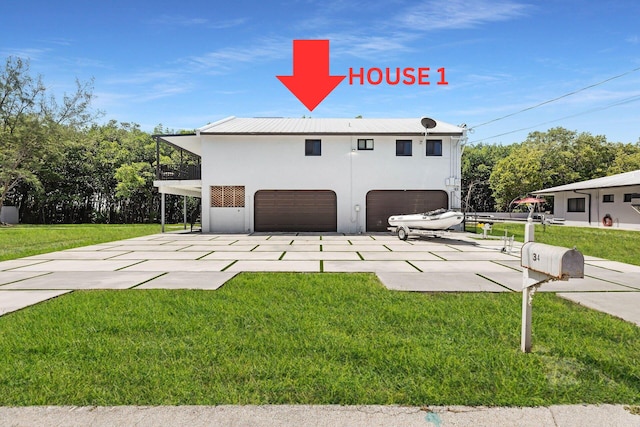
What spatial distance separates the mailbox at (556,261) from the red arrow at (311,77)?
415 inches

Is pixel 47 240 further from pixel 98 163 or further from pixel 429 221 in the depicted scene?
pixel 98 163

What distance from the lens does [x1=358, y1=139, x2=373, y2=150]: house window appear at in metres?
18.8

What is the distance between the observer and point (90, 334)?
370 cm

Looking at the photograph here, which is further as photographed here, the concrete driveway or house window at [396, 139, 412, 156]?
house window at [396, 139, 412, 156]

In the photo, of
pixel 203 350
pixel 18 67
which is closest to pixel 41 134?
pixel 18 67

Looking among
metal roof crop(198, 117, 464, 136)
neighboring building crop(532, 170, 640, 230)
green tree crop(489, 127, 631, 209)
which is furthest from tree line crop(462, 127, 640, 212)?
metal roof crop(198, 117, 464, 136)

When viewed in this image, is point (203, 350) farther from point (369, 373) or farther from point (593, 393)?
point (593, 393)

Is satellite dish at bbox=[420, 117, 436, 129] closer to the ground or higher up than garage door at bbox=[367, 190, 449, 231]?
higher up

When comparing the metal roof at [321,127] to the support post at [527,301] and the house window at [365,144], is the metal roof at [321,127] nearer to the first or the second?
the house window at [365,144]

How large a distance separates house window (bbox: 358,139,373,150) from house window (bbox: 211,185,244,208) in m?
6.44

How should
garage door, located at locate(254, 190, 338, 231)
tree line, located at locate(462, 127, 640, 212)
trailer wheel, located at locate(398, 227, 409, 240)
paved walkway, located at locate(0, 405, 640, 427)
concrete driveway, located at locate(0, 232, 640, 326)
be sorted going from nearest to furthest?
paved walkway, located at locate(0, 405, 640, 427), concrete driveway, located at locate(0, 232, 640, 326), trailer wheel, located at locate(398, 227, 409, 240), garage door, located at locate(254, 190, 338, 231), tree line, located at locate(462, 127, 640, 212)

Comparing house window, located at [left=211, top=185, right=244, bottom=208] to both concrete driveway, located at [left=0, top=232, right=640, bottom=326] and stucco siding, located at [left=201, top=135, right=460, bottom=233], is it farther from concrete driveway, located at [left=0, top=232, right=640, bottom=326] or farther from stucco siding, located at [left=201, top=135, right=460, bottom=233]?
concrete driveway, located at [left=0, top=232, right=640, bottom=326]

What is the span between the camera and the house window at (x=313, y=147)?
18.8m

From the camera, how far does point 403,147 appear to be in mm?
18859
